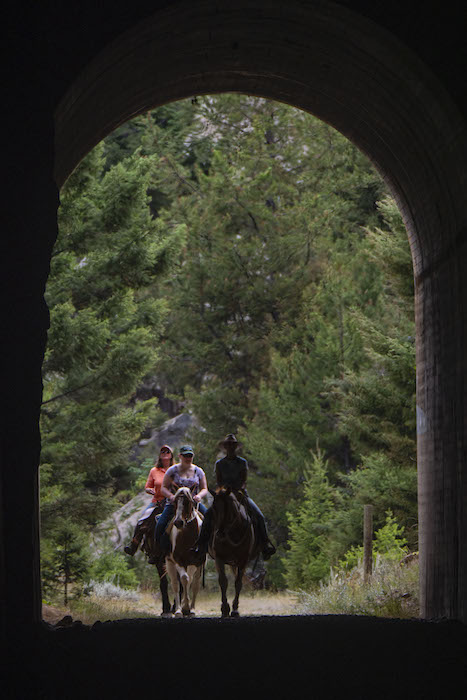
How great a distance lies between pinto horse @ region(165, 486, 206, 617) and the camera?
1255 centimetres

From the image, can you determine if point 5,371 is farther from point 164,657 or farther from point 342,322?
point 342,322

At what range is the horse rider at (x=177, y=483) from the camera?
13.0 m

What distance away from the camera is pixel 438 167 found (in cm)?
863

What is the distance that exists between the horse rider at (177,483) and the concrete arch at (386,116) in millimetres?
4223

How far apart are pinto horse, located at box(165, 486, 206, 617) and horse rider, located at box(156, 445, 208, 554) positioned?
0.12 m

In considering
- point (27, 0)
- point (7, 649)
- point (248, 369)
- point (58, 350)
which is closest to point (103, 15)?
point (27, 0)

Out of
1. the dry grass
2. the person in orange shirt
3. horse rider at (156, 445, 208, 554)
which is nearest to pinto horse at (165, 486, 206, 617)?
horse rider at (156, 445, 208, 554)

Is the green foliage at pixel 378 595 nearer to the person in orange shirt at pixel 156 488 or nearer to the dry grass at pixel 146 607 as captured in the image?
the dry grass at pixel 146 607

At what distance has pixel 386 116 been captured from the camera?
9312mm

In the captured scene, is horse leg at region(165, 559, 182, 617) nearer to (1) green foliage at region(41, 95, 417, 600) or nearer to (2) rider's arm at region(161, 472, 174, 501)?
(2) rider's arm at region(161, 472, 174, 501)

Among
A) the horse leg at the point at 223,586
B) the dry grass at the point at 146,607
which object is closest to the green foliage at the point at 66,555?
the dry grass at the point at 146,607

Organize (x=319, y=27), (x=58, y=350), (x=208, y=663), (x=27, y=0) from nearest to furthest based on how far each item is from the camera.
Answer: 1. (x=208, y=663)
2. (x=27, y=0)
3. (x=319, y=27)
4. (x=58, y=350)

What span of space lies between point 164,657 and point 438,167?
518 cm

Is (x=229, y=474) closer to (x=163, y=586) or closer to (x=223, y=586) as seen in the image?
(x=223, y=586)
